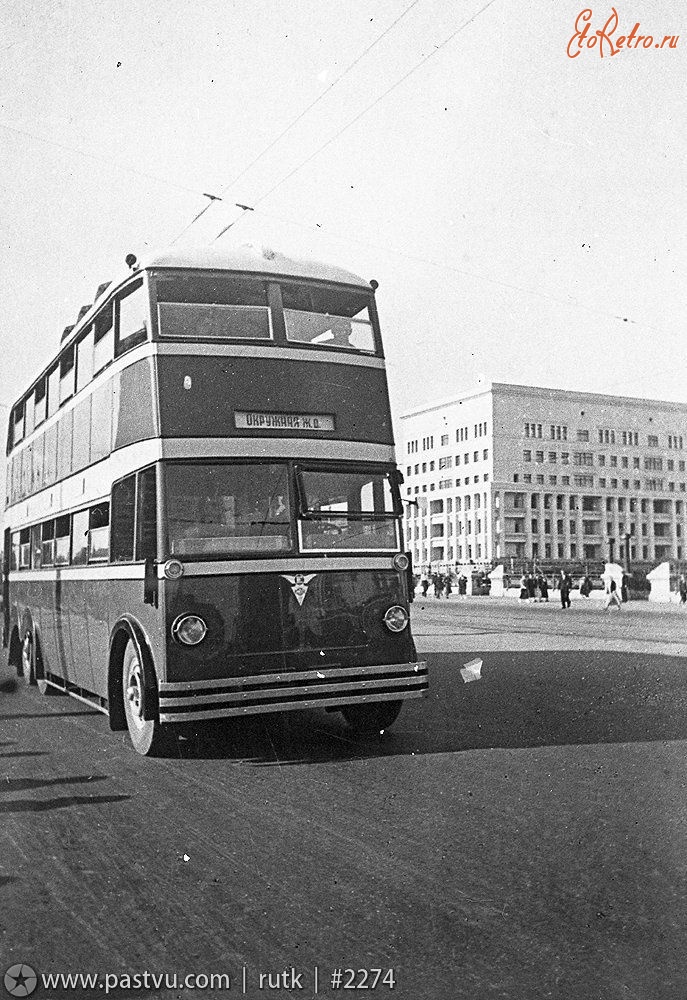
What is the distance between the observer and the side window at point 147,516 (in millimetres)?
6969

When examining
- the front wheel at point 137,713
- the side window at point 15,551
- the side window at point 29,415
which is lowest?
the front wheel at point 137,713

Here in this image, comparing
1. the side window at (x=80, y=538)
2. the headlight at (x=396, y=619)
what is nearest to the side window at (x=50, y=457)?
the side window at (x=80, y=538)

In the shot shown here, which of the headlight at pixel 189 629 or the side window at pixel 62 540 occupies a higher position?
the side window at pixel 62 540

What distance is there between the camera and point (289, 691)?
269 inches

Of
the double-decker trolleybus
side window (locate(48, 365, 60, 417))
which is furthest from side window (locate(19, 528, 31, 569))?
the double-decker trolleybus

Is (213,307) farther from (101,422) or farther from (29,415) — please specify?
(29,415)

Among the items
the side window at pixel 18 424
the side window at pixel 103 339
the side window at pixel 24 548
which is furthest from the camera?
the side window at pixel 18 424

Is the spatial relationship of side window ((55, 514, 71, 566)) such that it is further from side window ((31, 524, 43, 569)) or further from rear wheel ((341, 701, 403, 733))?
rear wheel ((341, 701, 403, 733))

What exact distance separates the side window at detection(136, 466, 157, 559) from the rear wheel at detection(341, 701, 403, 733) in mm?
2224

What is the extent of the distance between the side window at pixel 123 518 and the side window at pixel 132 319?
1.09 m

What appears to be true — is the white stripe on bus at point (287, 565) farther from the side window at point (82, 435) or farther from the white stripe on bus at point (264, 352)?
the side window at point (82, 435)

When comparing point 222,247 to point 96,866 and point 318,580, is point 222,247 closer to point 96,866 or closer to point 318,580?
point 318,580

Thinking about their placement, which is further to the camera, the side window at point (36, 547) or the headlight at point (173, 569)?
the side window at point (36, 547)

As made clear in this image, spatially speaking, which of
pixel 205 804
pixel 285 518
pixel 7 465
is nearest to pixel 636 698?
pixel 285 518
